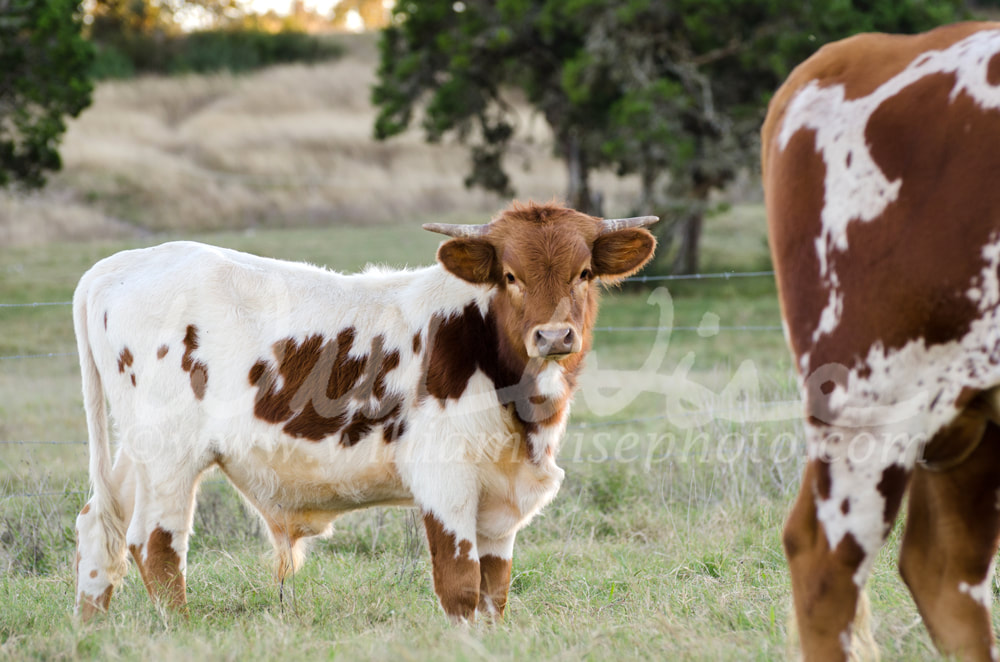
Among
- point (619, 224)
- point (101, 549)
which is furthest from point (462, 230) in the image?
point (101, 549)

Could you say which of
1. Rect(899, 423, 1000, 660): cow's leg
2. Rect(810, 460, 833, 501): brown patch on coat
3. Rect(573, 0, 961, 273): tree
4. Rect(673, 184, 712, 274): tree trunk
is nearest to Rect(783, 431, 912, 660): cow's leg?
Rect(810, 460, 833, 501): brown patch on coat

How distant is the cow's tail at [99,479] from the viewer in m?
4.61

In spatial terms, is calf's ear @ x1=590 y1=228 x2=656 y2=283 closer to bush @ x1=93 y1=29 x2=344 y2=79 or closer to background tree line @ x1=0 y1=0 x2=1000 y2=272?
background tree line @ x1=0 y1=0 x2=1000 y2=272

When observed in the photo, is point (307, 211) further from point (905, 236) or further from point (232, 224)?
point (905, 236)

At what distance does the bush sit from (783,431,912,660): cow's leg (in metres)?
43.1

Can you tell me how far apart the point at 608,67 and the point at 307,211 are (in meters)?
13.0

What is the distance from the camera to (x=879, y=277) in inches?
101

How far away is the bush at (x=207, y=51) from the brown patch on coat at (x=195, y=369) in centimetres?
4053

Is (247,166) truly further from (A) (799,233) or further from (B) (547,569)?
(A) (799,233)

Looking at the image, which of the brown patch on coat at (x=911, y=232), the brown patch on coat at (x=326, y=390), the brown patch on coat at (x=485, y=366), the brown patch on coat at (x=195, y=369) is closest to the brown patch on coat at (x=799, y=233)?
the brown patch on coat at (x=911, y=232)

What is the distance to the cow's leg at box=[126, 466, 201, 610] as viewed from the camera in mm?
4457

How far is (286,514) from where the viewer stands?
462 cm

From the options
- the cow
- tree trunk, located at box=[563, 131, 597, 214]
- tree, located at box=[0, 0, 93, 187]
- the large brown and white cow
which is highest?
the cow

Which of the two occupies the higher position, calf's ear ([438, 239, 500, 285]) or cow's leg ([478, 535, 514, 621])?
calf's ear ([438, 239, 500, 285])
